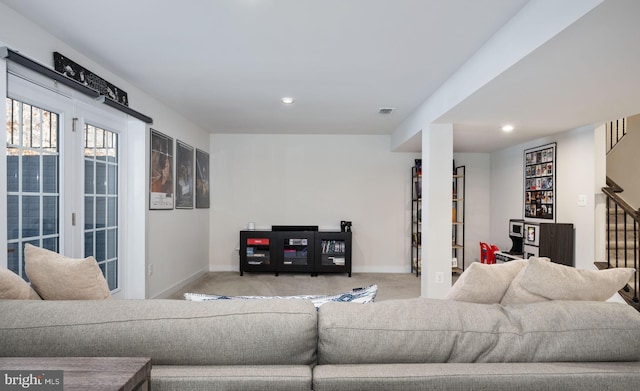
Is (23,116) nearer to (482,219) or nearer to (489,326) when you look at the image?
(489,326)

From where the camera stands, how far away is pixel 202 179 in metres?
6.00

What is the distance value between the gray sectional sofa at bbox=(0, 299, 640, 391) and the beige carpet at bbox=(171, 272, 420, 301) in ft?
11.5

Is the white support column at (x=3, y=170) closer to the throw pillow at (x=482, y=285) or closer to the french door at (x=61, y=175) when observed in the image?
the french door at (x=61, y=175)

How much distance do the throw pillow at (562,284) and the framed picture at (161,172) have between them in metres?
3.83

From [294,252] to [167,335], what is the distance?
488 cm

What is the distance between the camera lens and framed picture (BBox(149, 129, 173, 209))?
13.8 feet

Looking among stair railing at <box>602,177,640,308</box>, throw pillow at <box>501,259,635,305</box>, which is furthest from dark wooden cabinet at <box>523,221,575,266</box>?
throw pillow at <box>501,259,635,305</box>

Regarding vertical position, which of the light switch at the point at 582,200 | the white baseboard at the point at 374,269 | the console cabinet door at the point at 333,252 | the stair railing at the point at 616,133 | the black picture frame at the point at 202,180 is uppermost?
the stair railing at the point at 616,133

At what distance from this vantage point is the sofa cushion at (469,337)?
46.4 inches

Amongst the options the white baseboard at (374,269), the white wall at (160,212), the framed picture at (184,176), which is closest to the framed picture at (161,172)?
the white wall at (160,212)

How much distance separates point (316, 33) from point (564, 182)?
12.6 feet

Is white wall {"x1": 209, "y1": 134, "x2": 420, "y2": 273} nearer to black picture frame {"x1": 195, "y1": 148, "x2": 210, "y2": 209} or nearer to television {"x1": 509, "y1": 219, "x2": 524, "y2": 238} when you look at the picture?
black picture frame {"x1": 195, "y1": 148, "x2": 210, "y2": 209}

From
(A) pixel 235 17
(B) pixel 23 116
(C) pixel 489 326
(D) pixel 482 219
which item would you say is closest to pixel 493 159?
(D) pixel 482 219

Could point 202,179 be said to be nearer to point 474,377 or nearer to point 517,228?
point 517,228
